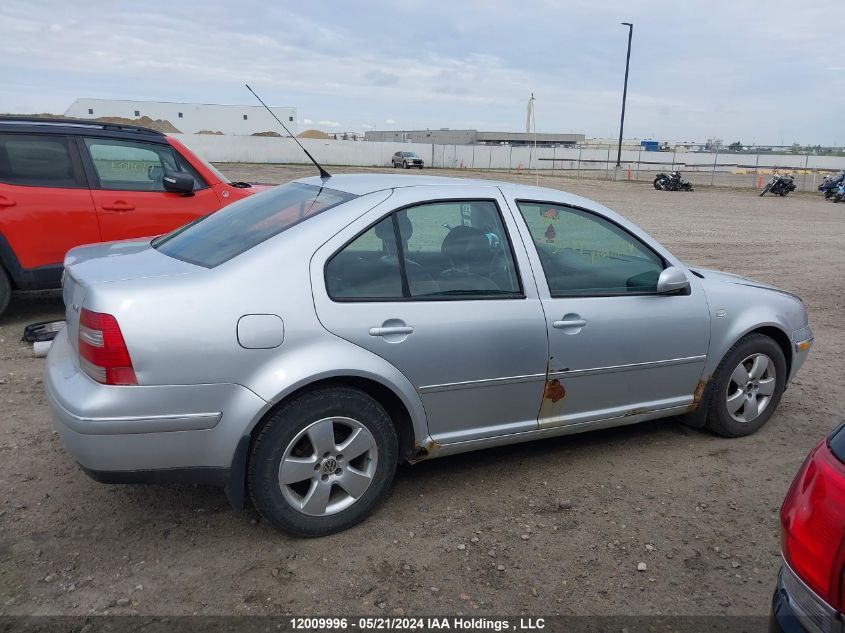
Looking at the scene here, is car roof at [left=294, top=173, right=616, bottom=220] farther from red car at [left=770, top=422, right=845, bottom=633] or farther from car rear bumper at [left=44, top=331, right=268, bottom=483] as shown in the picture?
red car at [left=770, top=422, right=845, bottom=633]

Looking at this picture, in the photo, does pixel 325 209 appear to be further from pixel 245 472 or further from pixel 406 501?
pixel 406 501

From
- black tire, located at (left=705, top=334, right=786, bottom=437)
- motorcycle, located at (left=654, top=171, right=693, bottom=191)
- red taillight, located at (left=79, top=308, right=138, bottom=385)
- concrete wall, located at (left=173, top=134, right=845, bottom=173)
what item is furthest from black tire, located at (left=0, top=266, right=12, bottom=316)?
concrete wall, located at (left=173, top=134, right=845, bottom=173)

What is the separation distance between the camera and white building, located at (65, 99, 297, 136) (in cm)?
7469

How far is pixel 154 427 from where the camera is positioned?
2.86 m

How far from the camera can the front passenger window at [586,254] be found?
12.5 ft

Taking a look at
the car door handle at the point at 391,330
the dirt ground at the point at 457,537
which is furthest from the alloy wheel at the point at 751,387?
the car door handle at the point at 391,330

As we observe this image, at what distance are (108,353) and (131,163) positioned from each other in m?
4.59

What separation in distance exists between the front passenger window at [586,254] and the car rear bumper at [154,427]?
176 cm

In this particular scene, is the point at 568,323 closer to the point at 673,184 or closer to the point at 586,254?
the point at 586,254

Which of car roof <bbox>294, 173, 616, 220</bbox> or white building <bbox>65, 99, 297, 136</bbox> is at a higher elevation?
white building <bbox>65, 99, 297, 136</bbox>

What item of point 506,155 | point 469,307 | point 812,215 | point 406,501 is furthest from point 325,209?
point 506,155

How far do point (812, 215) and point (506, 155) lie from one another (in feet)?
136

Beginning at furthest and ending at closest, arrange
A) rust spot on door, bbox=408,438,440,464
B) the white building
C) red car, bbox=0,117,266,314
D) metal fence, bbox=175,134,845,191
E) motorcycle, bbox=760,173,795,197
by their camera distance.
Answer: the white building → metal fence, bbox=175,134,845,191 → motorcycle, bbox=760,173,795,197 → red car, bbox=0,117,266,314 → rust spot on door, bbox=408,438,440,464

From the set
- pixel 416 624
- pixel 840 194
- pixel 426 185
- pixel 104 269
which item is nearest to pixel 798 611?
pixel 416 624
